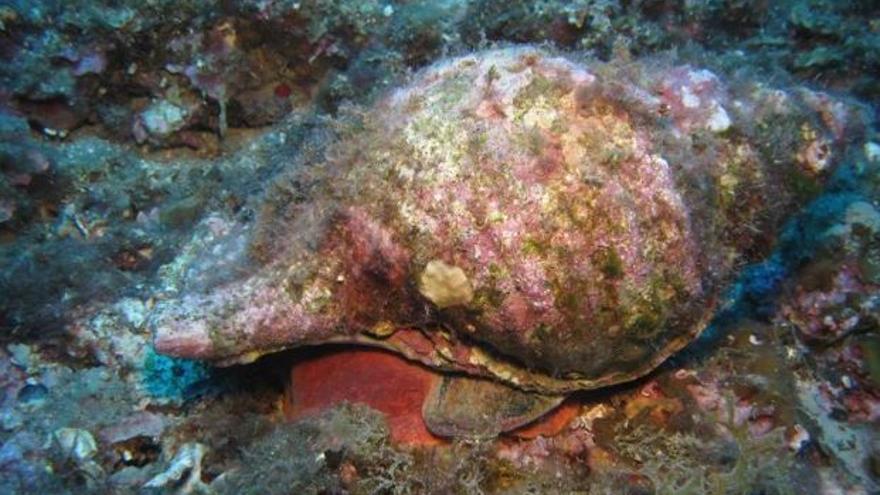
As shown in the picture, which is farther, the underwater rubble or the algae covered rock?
the underwater rubble

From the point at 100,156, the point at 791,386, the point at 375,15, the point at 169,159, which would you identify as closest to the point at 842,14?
the point at 791,386

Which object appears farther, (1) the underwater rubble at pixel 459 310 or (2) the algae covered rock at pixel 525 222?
(1) the underwater rubble at pixel 459 310

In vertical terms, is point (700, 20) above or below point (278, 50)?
below

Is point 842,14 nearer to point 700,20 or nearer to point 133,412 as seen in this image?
point 700,20

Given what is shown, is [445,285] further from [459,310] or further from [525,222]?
[525,222]
